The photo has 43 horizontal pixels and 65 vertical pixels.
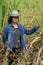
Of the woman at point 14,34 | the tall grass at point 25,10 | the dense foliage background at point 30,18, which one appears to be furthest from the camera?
the tall grass at point 25,10

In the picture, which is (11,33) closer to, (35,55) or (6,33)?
(6,33)

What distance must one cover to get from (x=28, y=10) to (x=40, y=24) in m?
1.10

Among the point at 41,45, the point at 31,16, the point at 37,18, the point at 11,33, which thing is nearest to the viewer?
the point at 11,33


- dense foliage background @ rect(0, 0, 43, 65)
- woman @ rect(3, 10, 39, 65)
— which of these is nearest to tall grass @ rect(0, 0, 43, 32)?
dense foliage background @ rect(0, 0, 43, 65)

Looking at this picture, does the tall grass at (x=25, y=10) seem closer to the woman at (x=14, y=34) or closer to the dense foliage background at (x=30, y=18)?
the dense foliage background at (x=30, y=18)

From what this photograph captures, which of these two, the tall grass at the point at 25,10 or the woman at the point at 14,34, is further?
the tall grass at the point at 25,10

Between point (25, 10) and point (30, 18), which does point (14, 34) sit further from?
A: point (25, 10)

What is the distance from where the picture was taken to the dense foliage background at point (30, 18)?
165 inches

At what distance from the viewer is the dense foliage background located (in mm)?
4180

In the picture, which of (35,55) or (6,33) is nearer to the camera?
(6,33)

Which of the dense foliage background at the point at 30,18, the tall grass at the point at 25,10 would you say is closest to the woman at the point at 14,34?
the dense foliage background at the point at 30,18

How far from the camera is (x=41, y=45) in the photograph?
4523 mm

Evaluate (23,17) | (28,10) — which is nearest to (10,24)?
(23,17)

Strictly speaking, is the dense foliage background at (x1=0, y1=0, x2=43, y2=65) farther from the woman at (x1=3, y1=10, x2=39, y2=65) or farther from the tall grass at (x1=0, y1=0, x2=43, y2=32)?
the woman at (x1=3, y1=10, x2=39, y2=65)
